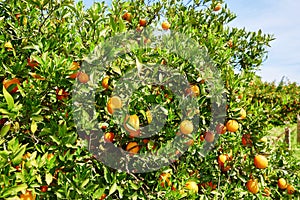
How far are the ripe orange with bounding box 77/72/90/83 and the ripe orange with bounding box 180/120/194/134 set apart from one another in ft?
1.82

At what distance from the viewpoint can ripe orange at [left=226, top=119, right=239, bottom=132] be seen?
1.91 meters

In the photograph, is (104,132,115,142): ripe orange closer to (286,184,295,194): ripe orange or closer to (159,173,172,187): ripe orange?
(159,173,172,187): ripe orange

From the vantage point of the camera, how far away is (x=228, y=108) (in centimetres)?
196

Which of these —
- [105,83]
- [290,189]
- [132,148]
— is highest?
[105,83]

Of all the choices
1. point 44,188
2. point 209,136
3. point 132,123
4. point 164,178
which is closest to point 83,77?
point 132,123

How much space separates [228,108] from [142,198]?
726mm

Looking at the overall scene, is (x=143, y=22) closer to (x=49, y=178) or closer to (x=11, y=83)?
(x=11, y=83)

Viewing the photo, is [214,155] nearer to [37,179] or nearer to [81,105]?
[81,105]

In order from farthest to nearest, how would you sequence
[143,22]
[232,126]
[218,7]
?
[218,7]
[143,22]
[232,126]

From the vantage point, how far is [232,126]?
1.91 m

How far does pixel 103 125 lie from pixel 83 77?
26cm

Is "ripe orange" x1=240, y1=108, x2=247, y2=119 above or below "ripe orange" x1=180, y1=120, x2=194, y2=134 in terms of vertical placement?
above

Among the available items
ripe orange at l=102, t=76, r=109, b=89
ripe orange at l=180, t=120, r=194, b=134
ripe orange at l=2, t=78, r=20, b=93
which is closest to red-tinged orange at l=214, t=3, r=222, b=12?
ripe orange at l=180, t=120, r=194, b=134

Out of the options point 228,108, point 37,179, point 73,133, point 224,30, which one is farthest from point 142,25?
point 37,179
